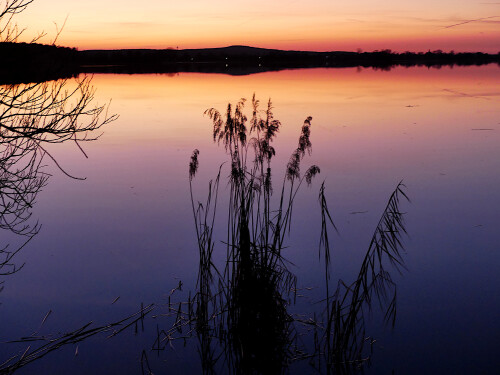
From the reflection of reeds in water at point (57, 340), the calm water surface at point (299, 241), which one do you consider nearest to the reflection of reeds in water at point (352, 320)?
the calm water surface at point (299, 241)

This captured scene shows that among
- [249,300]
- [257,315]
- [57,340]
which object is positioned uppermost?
[249,300]

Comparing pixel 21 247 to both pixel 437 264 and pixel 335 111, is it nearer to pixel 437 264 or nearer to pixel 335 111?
pixel 437 264

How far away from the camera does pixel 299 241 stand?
7.24 m

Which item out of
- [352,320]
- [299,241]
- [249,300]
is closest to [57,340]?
[249,300]

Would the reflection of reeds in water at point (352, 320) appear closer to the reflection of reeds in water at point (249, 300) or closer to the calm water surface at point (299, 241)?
the calm water surface at point (299, 241)

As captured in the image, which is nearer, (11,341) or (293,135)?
(11,341)

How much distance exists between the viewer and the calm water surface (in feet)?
15.6

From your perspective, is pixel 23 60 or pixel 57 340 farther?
pixel 23 60

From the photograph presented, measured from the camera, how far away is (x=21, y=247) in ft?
24.1

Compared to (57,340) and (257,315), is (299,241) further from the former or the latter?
(57,340)

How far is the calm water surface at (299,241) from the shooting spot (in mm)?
4766

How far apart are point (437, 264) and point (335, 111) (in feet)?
53.3

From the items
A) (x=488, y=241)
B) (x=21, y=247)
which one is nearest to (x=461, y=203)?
(x=488, y=241)

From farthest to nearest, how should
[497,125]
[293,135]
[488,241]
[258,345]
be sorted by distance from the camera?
[497,125] < [293,135] < [488,241] < [258,345]
